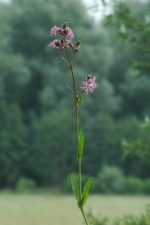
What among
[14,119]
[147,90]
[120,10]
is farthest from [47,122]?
[120,10]

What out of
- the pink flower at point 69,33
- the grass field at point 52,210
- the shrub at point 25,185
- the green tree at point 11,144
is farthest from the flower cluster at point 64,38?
the green tree at point 11,144

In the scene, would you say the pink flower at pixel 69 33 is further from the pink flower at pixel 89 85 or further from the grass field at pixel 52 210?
the grass field at pixel 52 210

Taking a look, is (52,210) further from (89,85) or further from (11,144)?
(89,85)

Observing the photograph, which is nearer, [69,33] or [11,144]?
[69,33]

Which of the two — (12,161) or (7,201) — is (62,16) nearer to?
(12,161)

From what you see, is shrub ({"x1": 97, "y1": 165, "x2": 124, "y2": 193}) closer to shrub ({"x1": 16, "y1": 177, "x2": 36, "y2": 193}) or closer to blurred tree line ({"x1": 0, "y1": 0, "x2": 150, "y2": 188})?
blurred tree line ({"x1": 0, "y1": 0, "x2": 150, "y2": 188})

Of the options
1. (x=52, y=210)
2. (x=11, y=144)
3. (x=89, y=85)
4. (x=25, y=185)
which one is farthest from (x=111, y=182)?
(x=89, y=85)
